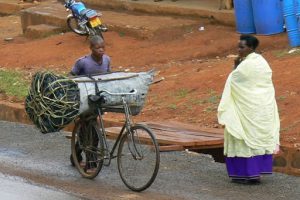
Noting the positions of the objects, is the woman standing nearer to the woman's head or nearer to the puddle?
the woman's head

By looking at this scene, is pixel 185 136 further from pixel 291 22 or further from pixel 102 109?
pixel 291 22

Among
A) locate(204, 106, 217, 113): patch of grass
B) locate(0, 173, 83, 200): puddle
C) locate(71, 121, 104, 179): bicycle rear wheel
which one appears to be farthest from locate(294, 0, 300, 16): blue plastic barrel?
locate(0, 173, 83, 200): puddle

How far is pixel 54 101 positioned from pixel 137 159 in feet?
3.27

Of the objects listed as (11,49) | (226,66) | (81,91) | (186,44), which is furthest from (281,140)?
(11,49)

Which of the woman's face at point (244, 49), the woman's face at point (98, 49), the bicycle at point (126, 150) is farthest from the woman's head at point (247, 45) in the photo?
the woman's face at point (98, 49)

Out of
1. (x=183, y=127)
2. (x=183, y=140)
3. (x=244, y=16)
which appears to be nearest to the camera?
(x=183, y=140)

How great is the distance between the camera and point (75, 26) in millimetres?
18016

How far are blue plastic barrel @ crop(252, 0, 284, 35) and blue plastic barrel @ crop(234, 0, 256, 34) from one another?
128mm

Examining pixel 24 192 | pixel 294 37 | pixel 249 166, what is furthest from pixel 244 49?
pixel 294 37

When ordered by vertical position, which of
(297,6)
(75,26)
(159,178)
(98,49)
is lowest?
(75,26)

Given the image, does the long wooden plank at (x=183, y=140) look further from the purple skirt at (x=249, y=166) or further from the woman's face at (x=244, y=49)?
the woman's face at (x=244, y=49)

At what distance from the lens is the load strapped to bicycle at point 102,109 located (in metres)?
8.03

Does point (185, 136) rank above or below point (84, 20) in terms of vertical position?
above

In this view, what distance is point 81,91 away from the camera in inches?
324
